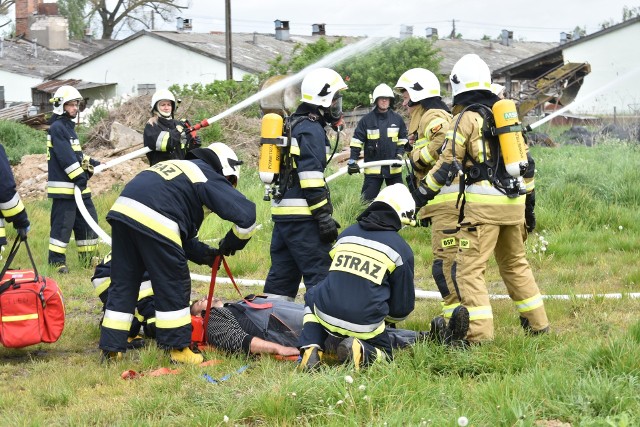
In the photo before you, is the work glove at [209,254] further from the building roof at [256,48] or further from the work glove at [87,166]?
the building roof at [256,48]

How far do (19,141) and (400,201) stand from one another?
1585cm

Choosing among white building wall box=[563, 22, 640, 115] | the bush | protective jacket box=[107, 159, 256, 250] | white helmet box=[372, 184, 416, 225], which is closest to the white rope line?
white helmet box=[372, 184, 416, 225]

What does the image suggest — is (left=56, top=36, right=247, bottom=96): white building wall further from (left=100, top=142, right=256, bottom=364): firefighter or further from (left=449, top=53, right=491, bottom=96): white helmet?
(left=100, top=142, right=256, bottom=364): firefighter

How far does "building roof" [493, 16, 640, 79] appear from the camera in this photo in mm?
33625

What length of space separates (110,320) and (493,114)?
295 cm

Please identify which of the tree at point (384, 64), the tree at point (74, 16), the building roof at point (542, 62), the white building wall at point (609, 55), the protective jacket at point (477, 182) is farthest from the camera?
the tree at point (74, 16)

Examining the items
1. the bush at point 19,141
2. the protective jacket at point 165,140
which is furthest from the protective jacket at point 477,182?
the bush at point 19,141

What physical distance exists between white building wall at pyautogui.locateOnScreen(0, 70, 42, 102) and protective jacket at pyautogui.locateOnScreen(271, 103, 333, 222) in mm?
34585

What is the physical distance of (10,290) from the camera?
18.9ft

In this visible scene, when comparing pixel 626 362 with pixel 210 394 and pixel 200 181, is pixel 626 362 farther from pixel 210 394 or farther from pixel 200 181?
pixel 200 181

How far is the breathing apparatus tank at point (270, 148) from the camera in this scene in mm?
6488

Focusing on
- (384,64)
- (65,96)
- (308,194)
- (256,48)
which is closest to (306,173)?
(308,194)

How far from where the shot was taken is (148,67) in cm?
3631

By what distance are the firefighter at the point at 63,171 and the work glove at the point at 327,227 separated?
3.86 metres
